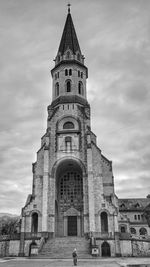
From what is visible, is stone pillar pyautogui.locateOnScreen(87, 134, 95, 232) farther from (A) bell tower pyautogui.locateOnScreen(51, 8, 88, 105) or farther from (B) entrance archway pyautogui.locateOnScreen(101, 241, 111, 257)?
(A) bell tower pyautogui.locateOnScreen(51, 8, 88, 105)

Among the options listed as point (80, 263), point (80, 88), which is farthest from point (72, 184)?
point (80, 263)

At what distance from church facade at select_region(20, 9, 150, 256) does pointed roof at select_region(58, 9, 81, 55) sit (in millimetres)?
2328

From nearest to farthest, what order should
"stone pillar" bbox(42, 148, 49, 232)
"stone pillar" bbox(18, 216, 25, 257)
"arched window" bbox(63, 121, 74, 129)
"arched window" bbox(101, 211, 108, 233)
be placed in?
"stone pillar" bbox(18, 216, 25, 257) < "stone pillar" bbox(42, 148, 49, 232) < "arched window" bbox(101, 211, 108, 233) < "arched window" bbox(63, 121, 74, 129)

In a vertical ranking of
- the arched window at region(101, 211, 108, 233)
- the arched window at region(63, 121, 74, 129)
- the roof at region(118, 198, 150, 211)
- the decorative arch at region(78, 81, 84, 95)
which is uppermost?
the decorative arch at region(78, 81, 84, 95)

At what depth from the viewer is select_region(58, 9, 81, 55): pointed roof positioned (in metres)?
54.8

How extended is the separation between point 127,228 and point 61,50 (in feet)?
122

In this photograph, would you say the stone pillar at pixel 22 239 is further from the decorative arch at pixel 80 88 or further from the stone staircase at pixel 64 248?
the decorative arch at pixel 80 88

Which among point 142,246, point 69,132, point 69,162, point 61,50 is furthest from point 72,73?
point 142,246

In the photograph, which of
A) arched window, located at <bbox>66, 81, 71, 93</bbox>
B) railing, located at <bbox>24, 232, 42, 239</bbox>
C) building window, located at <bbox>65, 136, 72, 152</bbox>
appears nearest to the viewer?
railing, located at <bbox>24, 232, 42, 239</bbox>

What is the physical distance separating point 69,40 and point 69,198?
109ft

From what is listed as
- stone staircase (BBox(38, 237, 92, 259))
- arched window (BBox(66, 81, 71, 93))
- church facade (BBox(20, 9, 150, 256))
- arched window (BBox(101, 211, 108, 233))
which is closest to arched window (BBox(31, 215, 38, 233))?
church facade (BBox(20, 9, 150, 256))

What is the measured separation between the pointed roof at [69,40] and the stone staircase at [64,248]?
3635 centimetres

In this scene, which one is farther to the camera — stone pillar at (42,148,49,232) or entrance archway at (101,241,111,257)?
stone pillar at (42,148,49,232)

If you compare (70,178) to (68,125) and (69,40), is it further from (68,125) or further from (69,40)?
(69,40)
